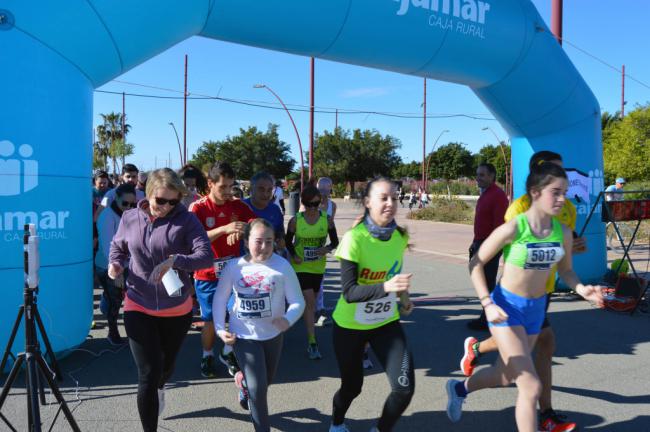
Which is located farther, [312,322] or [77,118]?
[312,322]

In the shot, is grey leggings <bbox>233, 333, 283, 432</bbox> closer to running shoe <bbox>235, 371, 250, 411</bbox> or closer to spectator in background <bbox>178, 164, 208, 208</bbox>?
running shoe <bbox>235, 371, 250, 411</bbox>

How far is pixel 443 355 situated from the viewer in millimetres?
5188

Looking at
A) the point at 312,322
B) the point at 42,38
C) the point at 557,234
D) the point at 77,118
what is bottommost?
the point at 312,322

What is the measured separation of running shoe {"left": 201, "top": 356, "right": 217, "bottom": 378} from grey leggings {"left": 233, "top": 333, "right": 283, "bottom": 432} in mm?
1608

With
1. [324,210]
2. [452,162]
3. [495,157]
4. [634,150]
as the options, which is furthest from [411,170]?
[324,210]

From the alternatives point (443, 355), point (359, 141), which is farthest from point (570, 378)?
point (359, 141)

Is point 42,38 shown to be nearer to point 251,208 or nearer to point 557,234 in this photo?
point 251,208

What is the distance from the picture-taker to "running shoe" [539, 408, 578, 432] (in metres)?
3.50

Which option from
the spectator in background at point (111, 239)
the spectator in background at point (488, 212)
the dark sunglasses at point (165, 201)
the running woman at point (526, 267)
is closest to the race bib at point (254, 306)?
the dark sunglasses at point (165, 201)

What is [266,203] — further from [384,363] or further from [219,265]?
[384,363]

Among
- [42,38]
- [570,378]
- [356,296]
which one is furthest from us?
[570,378]

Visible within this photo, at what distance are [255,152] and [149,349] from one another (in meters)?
54.0

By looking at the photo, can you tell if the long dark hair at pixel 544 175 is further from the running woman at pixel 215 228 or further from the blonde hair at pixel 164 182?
the running woman at pixel 215 228

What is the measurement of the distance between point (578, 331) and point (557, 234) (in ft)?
11.0
